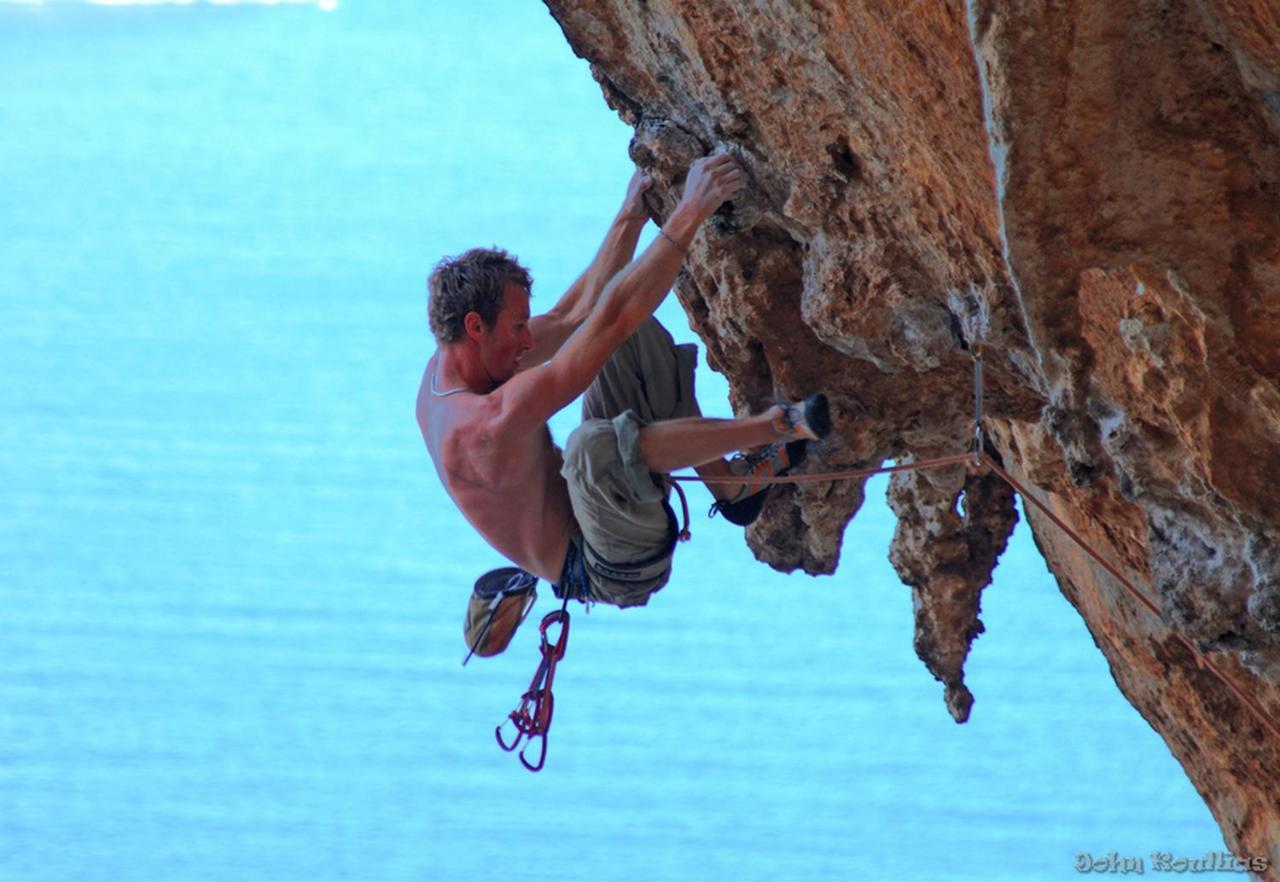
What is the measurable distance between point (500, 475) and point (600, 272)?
580 mm

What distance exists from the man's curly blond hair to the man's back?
16cm

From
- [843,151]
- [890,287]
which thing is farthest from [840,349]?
[843,151]

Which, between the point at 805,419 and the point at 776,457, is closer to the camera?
the point at 805,419

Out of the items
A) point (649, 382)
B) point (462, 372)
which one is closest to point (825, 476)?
point (649, 382)

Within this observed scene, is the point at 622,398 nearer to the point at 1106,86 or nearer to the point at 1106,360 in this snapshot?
the point at 1106,360

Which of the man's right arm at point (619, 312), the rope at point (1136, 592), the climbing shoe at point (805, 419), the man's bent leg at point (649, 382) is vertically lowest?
the rope at point (1136, 592)

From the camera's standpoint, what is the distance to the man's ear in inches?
138

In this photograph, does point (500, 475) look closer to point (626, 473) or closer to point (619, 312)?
point (626, 473)

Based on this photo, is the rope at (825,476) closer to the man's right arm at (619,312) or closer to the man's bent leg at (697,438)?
the man's bent leg at (697,438)

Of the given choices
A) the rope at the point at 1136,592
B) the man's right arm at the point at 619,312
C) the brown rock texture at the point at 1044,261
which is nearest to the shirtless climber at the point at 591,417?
the man's right arm at the point at 619,312

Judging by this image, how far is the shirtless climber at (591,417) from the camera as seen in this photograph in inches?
127

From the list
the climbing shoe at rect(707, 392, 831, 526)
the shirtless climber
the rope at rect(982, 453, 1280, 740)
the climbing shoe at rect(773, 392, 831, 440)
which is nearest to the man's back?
the shirtless climber

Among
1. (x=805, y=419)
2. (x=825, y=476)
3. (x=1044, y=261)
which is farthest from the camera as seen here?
(x=825, y=476)

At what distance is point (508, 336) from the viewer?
11.7ft
